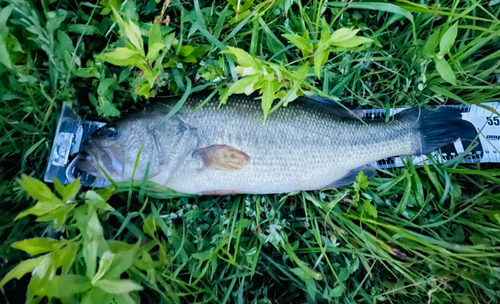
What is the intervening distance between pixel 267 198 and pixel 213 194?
0.37 metres

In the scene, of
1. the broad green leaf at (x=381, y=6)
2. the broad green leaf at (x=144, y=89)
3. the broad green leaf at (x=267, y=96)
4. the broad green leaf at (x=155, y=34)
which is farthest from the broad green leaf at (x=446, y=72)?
the broad green leaf at (x=144, y=89)

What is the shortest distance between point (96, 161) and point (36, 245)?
0.62 meters

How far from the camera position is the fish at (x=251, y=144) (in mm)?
1828

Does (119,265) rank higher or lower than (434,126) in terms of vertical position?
lower

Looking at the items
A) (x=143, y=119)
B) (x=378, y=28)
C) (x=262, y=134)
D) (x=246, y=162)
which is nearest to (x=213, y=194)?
(x=246, y=162)

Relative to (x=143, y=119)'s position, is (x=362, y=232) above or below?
below

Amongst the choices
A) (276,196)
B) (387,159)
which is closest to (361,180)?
(387,159)

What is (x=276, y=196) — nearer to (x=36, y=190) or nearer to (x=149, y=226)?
(x=149, y=226)

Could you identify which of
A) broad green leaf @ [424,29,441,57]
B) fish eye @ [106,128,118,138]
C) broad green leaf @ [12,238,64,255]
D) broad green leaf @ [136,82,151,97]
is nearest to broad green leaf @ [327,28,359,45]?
broad green leaf @ [424,29,441,57]

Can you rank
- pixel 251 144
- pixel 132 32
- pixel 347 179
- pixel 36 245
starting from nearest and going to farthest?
pixel 36 245 → pixel 132 32 → pixel 251 144 → pixel 347 179

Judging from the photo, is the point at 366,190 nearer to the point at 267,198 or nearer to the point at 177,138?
the point at 267,198

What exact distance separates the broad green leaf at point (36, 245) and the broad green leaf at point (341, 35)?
1574 mm

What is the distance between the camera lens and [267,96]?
58.4 inches

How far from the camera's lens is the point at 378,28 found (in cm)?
212
